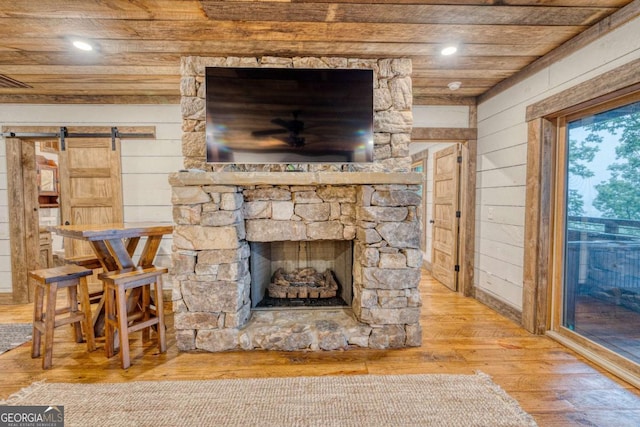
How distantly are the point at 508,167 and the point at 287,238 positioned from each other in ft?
7.49

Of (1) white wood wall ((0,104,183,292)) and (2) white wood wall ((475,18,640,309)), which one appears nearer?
(2) white wood wall ((475,18,640,309))

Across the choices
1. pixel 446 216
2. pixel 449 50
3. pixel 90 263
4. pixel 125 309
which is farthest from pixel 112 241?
pixel 446 216

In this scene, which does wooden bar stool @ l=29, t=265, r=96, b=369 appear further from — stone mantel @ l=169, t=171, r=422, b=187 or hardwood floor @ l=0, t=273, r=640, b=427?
stone mantel @ l=169, t=171, r=422, b=187

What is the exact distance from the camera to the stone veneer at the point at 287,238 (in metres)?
2.24

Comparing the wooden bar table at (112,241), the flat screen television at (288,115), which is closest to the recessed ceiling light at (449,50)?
the flat screen television at (288,115)

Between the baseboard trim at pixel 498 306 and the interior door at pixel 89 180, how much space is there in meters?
4.11

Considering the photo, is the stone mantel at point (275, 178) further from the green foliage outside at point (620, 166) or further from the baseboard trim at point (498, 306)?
the baseboard trim at point (498, 306)

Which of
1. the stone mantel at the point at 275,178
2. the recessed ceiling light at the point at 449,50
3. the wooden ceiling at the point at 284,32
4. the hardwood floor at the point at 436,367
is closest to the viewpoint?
the hardwood floor at the point at 436,367

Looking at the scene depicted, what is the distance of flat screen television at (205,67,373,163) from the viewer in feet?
7.84

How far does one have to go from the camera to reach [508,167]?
2.97 metres

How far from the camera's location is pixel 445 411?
1.66m

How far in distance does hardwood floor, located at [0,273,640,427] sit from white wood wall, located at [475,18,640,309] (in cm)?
70

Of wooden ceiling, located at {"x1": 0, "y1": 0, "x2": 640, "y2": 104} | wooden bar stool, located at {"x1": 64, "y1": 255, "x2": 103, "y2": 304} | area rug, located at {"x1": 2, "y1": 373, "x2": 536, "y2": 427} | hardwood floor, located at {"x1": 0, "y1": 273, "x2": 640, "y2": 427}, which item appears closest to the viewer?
area rug, located at {"x1": 2, "y1": 373, "x2": 536, "y2": 427}

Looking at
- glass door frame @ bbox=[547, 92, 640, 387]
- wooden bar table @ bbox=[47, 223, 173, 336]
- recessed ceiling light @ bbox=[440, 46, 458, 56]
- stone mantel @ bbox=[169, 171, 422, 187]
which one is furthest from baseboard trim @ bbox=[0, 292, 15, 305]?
glass door frame @ bbox=[547, 92, 640, 387]
